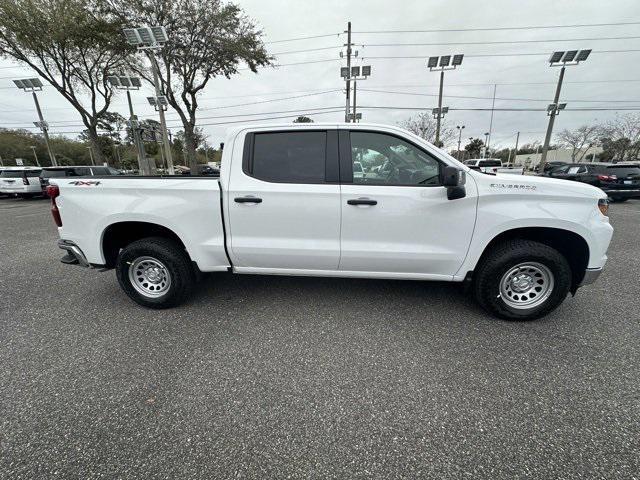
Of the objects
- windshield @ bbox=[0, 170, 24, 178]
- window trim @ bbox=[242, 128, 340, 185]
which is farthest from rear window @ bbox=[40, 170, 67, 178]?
window trim @ bbox=[242, 128, 340, 185]

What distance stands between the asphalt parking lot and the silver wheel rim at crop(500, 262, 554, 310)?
0.78 ft

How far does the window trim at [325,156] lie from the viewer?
2797 millimetres

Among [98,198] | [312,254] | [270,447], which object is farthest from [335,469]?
[98,198]

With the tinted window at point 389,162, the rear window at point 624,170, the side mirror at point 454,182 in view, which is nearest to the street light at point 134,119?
the tinted window at point 389,162

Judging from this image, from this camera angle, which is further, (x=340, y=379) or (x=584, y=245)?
(x=584, y=245)

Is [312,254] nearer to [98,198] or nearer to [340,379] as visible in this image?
[340,379]

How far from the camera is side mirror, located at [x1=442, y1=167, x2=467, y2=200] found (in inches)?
94.7

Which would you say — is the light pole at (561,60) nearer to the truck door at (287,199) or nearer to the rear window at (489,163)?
the rear window at (489,163)

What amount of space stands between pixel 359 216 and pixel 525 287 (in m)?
1.86

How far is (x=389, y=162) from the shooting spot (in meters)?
2.86

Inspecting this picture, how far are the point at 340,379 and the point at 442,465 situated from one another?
0.83 m

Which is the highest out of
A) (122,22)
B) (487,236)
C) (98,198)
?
(122,22)

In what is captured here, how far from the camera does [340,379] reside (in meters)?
2.21

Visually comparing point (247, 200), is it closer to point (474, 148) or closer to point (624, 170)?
point (624, 170)
